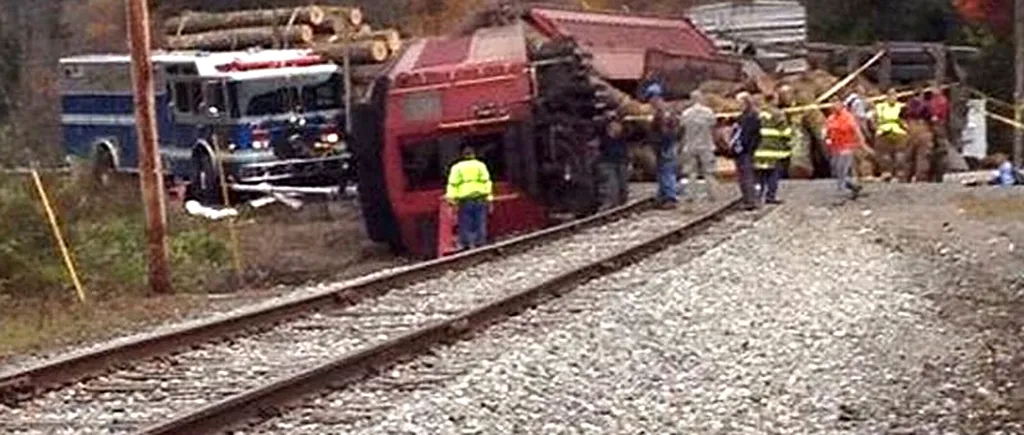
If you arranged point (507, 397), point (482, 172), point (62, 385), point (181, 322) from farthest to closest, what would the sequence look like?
point (482, 172), point (181, 322), point (62, 385), point (507, 397)

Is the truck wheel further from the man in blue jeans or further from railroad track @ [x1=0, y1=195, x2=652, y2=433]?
railroad track @ [x1=0, y1=195, x2=652, y2=433]

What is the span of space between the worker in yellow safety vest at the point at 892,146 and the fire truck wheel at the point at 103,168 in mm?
13074

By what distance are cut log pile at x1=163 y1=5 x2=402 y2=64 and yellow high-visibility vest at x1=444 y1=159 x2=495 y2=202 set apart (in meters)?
16.9

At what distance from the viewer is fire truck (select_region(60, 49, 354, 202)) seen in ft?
128

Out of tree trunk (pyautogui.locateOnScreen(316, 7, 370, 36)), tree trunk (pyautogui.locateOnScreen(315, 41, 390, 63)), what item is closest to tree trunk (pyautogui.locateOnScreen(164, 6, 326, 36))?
tree trunk (pyautogui.locateOnScreen(316, 7, 370, 36))

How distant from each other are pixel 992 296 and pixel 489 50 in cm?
1399

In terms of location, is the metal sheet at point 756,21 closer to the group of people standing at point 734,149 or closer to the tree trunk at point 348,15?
the tree trunk at point 348,15

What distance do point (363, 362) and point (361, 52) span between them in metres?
29.0

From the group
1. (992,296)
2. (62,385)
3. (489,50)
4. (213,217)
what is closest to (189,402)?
(62,385)

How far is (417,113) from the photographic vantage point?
95.7ft

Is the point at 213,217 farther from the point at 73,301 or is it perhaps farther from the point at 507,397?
the point at 507,397

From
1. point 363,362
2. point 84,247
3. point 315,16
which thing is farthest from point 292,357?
point 315,16

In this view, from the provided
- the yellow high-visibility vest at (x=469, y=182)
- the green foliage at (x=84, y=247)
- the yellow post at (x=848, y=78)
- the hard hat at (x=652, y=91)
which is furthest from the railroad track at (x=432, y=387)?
the yellow post at (x=848, y=78)

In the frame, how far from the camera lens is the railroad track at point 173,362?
40.7ft
